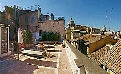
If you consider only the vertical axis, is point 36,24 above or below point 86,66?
above

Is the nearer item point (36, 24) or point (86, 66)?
point (86, 66)

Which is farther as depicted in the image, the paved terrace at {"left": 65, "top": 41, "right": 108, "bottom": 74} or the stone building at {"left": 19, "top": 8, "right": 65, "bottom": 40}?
the stone building at {"left": 19, "top": 8, "right": 65, "bottom": 40}

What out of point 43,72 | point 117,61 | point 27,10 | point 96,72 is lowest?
point 43,72

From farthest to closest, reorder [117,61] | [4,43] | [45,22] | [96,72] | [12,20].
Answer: [45,22] → [12,20] → [4,43] → [117,61] → [96,72]

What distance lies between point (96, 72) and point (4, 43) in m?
12.1

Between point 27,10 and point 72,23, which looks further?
point 27,10

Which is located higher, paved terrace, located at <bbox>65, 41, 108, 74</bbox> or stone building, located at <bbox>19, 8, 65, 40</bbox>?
stone building, located at <bbox>19, 8, 65, 40</bbox>

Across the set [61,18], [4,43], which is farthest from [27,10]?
[4,43]

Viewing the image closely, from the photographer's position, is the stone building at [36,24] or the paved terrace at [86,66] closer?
the paved terrace at [86,66]

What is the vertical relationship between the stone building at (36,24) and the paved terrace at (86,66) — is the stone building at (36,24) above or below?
above

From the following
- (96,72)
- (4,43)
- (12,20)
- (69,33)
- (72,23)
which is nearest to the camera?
(96,72)

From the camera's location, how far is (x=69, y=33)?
27.5 m

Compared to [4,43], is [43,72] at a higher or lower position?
lower

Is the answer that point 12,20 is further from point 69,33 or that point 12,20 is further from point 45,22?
point 69,33
